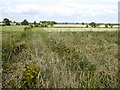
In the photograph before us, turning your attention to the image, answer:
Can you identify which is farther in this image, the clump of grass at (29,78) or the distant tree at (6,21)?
the distant tree at (6,21)

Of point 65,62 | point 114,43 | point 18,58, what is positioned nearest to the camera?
point 65,62

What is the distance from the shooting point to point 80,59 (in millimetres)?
7027

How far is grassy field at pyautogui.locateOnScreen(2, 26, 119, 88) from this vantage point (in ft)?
19.7

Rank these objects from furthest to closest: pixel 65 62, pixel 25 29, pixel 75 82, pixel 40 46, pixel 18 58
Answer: pixel 25 29 → pixel 40 46 → pixel 18 58 → pixel 65 62 → pixel 75 82

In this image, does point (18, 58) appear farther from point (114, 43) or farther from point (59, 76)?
point (114, 43)

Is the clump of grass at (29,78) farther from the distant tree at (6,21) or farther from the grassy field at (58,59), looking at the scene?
the distant tree at (6,21)

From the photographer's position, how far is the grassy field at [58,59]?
6016 mm

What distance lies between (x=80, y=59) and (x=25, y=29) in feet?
9.78

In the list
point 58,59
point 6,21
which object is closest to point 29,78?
point 58,59

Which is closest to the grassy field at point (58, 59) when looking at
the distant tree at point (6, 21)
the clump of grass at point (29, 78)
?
the clump of grass at point (29, 78)

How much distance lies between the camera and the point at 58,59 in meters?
6.85

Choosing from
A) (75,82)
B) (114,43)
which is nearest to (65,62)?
(75,82)

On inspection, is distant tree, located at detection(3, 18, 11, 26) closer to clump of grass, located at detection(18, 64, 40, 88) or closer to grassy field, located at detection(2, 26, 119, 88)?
grassy field, located at detection(2, 26, 119, 88)

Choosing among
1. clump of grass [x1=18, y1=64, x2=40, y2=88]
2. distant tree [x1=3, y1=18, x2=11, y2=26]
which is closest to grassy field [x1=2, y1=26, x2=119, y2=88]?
clump of grass [x1=18, y1=64, x2=40, y2=88]
